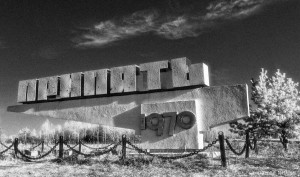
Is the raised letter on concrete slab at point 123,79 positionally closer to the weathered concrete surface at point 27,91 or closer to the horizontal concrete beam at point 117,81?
the horizontal concrete beam at point 117,81

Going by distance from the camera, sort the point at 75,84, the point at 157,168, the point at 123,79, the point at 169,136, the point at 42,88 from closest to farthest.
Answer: the point at 157,168, the point at 169,136, the point at 123,79, the point at 75,84, the point at 42,88

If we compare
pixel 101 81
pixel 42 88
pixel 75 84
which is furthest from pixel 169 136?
pixel 42 88

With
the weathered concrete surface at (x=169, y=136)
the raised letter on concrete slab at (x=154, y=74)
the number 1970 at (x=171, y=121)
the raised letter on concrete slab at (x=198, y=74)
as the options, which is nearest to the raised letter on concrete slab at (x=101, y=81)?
the raised letter on concrete slab at (x=154, y=74)

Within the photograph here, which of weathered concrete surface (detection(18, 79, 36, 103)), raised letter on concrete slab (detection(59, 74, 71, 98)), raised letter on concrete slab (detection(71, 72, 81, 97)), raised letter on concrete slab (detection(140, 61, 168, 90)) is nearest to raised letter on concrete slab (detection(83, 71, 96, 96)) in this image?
raised letter on concrete slab (detection(71, 72, 81, 97))

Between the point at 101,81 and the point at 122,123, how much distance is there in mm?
2326

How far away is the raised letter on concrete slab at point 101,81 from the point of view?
1334cm

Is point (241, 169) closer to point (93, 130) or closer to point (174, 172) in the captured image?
point (174, 172)

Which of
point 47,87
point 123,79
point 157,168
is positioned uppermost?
point 123,79

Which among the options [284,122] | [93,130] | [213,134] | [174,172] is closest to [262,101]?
[284,122]

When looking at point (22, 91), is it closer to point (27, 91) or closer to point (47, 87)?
point (27, 91)

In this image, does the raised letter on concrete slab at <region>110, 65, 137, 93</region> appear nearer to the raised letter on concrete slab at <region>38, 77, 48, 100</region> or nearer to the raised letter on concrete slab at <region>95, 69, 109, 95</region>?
the raised letter on concrete slab at <region>95, 69, 109, 95</region>

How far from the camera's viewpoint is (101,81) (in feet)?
44.3

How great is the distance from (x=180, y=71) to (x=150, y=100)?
182 cm

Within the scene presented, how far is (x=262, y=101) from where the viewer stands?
23.5 m
